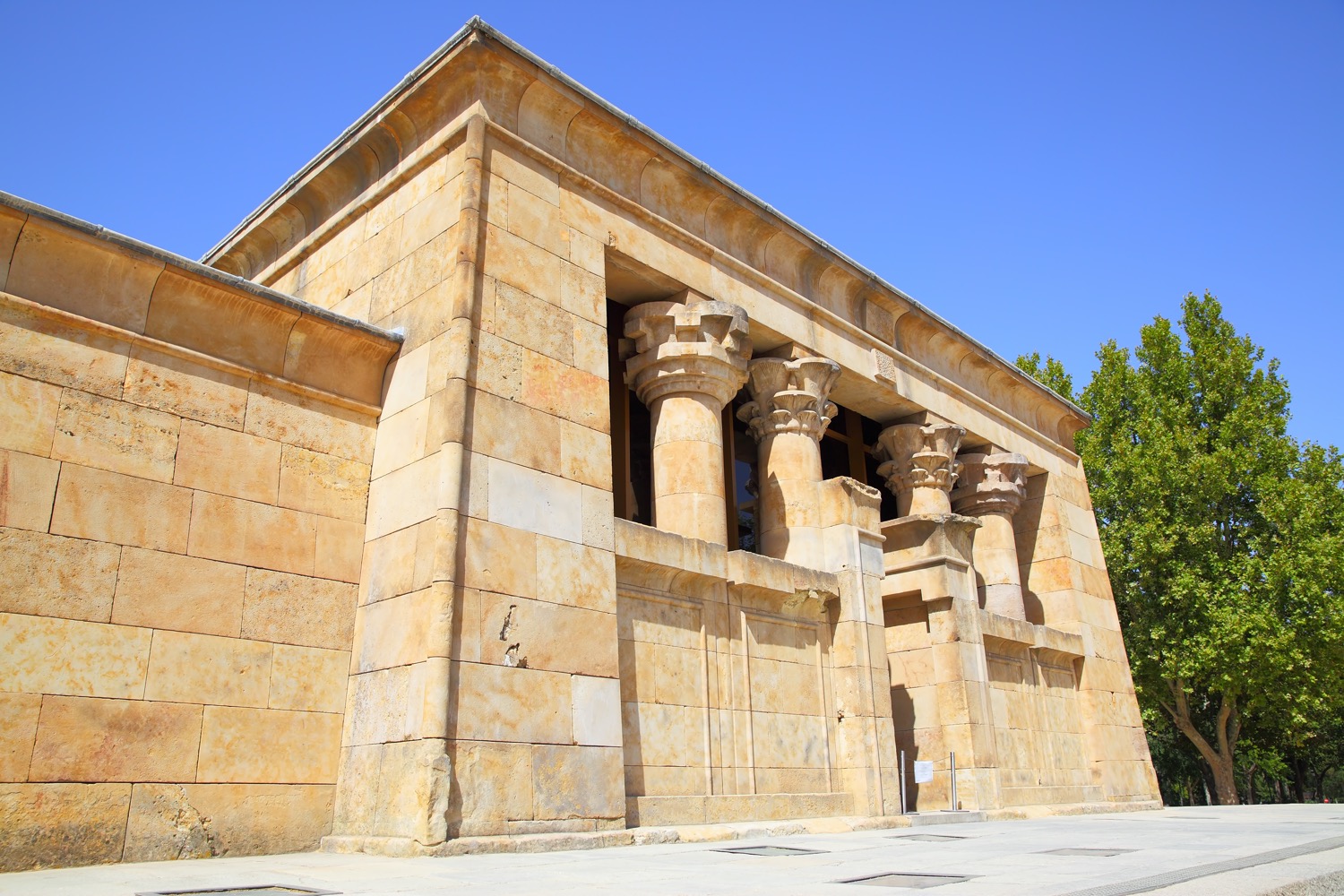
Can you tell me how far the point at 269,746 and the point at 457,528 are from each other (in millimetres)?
2219

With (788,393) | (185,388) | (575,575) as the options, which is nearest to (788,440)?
(788,393)

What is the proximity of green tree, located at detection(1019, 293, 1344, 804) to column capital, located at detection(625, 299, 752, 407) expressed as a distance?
17941mm

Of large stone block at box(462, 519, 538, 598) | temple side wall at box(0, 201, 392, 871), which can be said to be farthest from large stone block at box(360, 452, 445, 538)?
large stone block at box(462, 519, 538, 598)

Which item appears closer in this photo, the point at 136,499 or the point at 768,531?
the point at 136,499

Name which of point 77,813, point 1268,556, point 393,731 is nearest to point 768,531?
point 393,731

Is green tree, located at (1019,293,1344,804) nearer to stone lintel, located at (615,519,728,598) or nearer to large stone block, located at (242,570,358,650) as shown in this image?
stone lintel, located at (615,519,728,598)

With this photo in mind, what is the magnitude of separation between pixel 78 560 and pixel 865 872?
18.9 ft

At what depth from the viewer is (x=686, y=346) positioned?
11516 mm

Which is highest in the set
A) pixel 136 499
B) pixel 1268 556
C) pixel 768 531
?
pixel 1268 556

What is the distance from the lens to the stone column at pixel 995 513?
54.2ft

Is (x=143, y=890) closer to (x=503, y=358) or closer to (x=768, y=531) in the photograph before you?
(x=503, y=358)

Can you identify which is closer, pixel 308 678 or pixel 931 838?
A: pixel 308 678

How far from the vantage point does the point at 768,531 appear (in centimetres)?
1277

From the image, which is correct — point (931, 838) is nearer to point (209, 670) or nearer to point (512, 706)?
point (512, 706)
